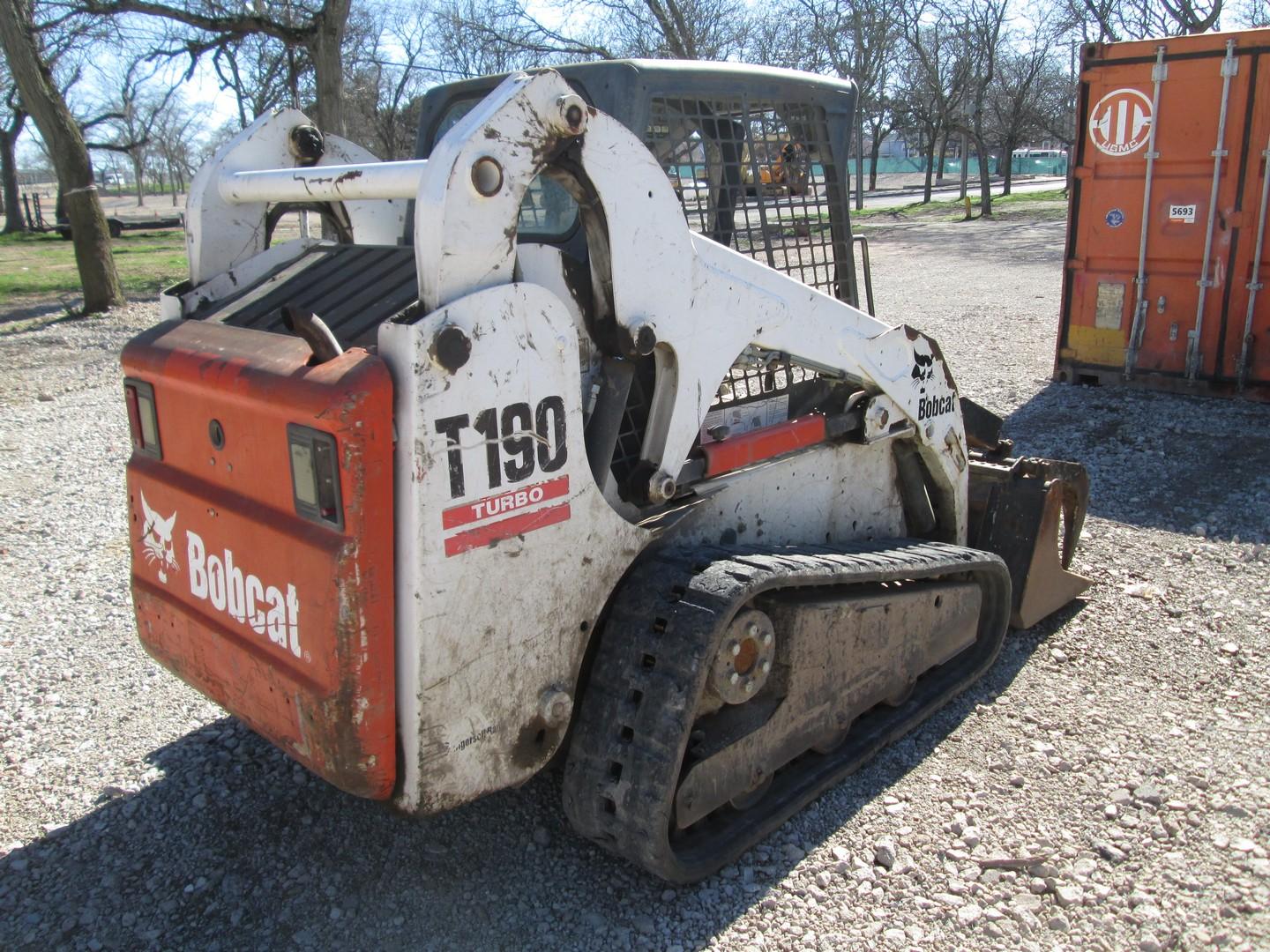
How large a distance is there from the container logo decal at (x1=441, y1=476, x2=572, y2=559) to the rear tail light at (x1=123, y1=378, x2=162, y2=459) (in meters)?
1.05

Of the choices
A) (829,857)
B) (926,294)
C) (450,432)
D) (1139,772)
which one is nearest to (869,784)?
(829,857)

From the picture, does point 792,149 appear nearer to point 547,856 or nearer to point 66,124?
point 547,856

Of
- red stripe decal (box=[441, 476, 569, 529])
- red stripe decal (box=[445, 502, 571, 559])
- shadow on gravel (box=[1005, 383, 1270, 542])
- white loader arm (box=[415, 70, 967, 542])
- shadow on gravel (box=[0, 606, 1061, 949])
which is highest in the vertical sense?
white loader arm (box=[415, 70, 967, 542])

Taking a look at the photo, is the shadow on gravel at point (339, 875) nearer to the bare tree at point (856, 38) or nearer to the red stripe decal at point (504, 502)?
the red stripe decal at point (504, 502)

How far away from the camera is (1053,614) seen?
15.3 ft

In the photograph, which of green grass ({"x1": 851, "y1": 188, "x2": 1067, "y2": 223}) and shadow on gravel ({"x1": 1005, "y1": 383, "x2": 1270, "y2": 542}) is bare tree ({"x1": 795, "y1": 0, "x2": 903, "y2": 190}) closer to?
green grass ({"x1": 851, "y1": 188, "x2": 1067, "y2": 223})

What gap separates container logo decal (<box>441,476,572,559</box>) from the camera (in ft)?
7.90

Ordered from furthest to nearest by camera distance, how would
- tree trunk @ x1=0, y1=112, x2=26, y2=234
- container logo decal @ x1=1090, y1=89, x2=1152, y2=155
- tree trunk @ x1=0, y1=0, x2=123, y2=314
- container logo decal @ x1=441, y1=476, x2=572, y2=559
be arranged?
1. tree trunk @ x1=0, y1=112, x2=26, y2=234
2. tree trunk @ x1=0, y1=0, x2=123, y2=314
3. container logo decal @ x1=1090, y1=89, x2=1152, y2=155
4. container logo decal @ x1=441, y1=476, x2=572, y2=559

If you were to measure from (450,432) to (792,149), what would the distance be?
1.85 meters

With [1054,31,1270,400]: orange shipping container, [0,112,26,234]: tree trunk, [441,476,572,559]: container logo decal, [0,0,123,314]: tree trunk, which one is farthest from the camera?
[0,112,26,234]: tree trunk

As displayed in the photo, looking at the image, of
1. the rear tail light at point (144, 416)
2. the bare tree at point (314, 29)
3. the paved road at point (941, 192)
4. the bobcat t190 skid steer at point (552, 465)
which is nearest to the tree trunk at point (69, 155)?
the bare tree at point (314, 29)

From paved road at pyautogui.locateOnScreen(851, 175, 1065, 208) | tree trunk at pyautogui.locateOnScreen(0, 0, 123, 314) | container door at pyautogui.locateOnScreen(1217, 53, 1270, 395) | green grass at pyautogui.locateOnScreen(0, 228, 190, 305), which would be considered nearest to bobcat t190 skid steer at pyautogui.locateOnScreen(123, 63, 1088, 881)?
container door at pyautogui.locateOnScreen(1217, 53, 1270, 395)

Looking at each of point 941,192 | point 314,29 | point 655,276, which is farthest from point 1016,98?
point 655,276

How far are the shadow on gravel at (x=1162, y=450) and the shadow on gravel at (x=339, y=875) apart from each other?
11.0ft
